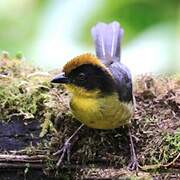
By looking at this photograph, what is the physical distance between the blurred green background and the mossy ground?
0.97 ft

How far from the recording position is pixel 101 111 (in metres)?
3.50

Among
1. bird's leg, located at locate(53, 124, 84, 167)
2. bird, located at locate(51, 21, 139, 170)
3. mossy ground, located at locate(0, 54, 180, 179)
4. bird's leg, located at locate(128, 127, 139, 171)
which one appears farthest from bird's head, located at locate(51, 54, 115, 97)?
bird's leg, located at locate(128, 127, 139, 171)

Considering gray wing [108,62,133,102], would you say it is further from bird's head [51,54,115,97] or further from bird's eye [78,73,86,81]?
bird's eye [78,73,86,81]

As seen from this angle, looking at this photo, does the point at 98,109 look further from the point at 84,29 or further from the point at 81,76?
the point at 84,29

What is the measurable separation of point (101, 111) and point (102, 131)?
0.42 ft

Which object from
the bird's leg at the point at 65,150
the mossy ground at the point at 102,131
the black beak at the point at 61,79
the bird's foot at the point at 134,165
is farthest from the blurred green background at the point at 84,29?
the bird's foot at the point at 134,165

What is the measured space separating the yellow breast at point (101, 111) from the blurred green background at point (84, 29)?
2.44ft

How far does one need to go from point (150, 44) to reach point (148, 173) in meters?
Answer: 1.31

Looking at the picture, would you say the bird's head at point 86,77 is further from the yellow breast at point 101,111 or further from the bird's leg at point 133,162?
the bird's leg at point 133,162

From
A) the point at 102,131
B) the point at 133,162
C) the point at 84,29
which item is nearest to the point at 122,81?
the point at 102,131

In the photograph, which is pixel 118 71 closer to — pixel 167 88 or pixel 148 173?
pixel 167 88

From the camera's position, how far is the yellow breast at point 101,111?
346cm

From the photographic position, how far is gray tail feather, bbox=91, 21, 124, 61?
424cm

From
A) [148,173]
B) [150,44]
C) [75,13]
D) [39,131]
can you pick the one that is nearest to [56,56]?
[75,13]
